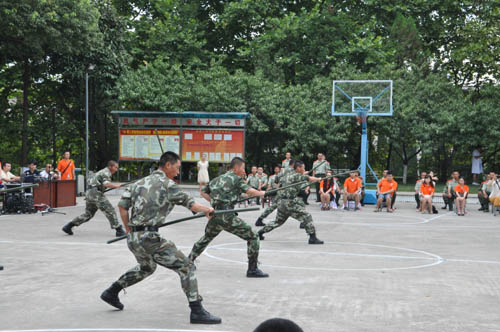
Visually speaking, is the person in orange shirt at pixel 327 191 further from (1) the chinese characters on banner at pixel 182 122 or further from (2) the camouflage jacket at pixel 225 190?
(2) the camouflage jacket at pixel 225 190

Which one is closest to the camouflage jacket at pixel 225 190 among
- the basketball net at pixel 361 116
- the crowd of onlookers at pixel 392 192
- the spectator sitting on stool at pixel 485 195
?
the crowd of onlookers at pixel 392 192

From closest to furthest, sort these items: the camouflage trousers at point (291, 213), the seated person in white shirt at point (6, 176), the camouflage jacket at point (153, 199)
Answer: the camouflage jacket at point (153, 199), the camouflage trousers at point (291, 213), the seated person in white shirt at point (6, 176)

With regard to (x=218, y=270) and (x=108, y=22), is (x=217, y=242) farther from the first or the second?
(x=108, y=22)

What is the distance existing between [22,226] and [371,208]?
41.5 feet

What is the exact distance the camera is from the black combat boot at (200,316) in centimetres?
628

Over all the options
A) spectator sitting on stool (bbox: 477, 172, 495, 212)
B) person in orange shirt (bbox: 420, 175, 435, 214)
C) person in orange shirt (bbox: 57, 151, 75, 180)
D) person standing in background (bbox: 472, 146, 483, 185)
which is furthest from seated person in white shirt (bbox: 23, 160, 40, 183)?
person standing in background (bbox: 472, 146, 483, 185)

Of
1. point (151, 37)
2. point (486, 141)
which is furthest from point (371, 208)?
point (151, 37)

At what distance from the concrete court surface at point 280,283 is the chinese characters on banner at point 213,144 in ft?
41.4

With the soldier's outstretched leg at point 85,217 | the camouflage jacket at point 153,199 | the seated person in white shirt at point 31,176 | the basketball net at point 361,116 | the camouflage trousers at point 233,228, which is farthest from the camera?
the basketball net at point 361,116

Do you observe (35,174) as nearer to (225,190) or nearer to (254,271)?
(225,190)

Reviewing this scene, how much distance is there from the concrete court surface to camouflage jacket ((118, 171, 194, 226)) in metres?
1.08

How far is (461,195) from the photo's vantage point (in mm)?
20953

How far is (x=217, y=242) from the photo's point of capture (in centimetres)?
1286

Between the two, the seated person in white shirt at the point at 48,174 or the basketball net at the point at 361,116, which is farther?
the basketball net at the point at 361,116
